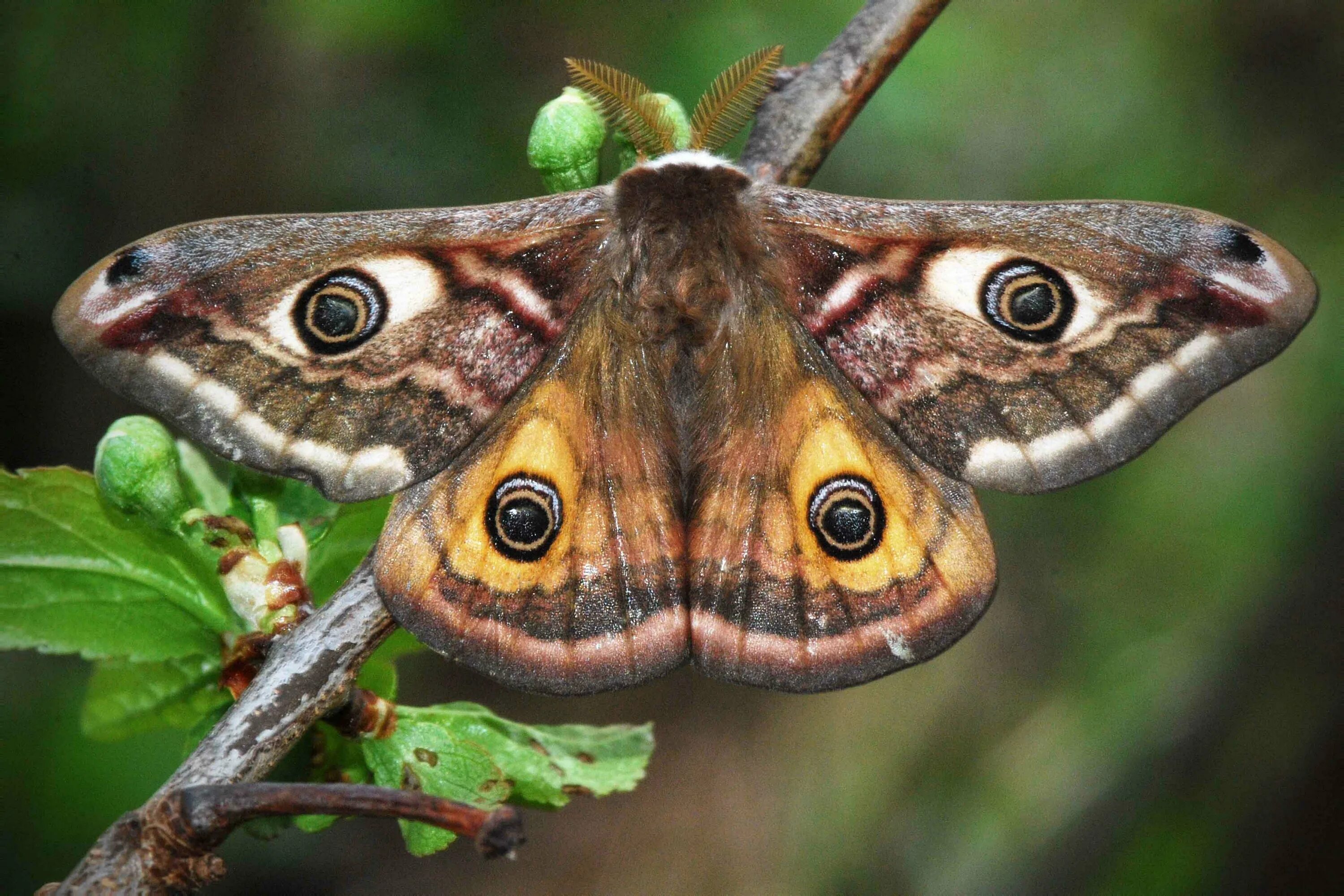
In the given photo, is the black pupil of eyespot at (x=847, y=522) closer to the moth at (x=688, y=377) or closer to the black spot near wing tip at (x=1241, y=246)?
the moth at (x=688, y=377)

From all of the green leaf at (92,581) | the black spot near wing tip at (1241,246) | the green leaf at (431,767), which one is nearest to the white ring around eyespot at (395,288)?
the green leaf at (92,581)

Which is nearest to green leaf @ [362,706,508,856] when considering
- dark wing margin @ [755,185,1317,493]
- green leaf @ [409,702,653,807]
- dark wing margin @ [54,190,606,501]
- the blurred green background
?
green leaf @ [409,702,653,807]

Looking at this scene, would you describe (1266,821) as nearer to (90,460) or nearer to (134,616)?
(134,616)

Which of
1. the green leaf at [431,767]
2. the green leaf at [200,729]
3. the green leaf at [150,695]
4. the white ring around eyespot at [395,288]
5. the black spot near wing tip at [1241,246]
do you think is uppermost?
the black spot near wing tip at [1241,246]

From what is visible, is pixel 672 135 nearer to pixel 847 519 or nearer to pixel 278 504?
pixel 847 519

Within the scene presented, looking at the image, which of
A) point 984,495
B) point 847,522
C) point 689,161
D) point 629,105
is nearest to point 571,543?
point 847,522

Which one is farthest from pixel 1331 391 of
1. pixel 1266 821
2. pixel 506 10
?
pixel 506 10
